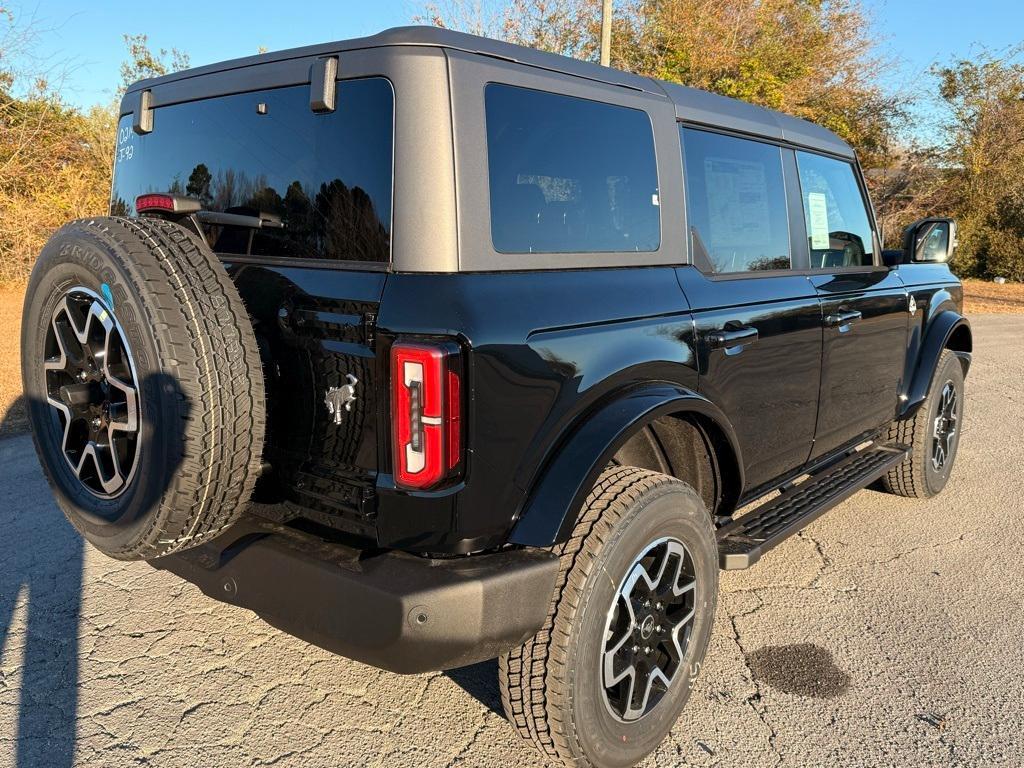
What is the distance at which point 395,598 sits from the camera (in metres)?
1.88

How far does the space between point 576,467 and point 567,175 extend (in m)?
0.88

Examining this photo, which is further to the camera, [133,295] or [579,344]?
[579,344]

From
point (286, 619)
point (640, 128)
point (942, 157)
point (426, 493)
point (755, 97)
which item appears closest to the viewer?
point (426, 493)

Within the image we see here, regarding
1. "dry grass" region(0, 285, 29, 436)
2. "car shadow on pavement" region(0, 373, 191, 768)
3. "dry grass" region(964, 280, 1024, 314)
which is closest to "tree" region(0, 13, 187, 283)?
"dry grass" region(0, 285, 29, 436)

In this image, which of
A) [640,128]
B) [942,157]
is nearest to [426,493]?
[640,128]

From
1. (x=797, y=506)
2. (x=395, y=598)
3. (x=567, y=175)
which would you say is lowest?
(x=797, y=506)

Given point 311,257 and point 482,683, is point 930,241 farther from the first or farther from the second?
point 311,257

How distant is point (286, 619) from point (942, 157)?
25577 mm

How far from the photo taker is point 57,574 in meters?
3.55

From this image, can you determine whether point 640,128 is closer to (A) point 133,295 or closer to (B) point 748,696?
(A) point 133,295

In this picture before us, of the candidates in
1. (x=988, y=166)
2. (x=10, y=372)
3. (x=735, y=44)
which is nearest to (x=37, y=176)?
(x=10, y=372)

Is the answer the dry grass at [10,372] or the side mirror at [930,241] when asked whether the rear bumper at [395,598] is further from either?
the side mirror at [930,241]

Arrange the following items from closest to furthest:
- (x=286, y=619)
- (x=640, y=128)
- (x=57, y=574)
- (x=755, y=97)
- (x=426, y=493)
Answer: (x=426, y=493), (x=286, y=619), (x=640, y=128), (x=57, y=574), (x=755, y=97)

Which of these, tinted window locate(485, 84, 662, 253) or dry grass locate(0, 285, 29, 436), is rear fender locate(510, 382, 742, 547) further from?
dry grass locate(0, 285, 29, 436)
